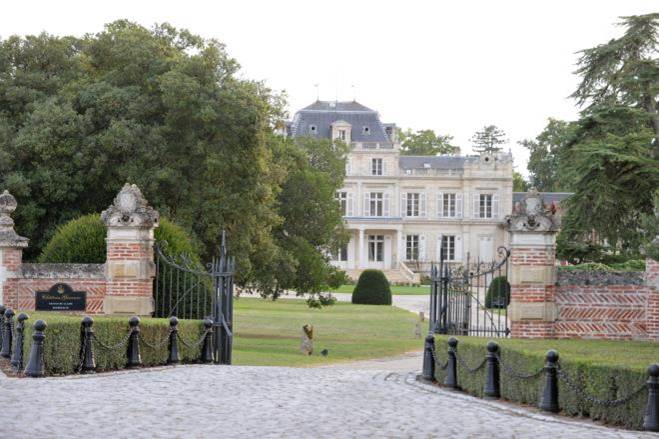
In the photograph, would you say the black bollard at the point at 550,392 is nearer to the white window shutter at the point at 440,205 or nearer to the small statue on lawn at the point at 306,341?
the small statue on lawn at the point at 306,341

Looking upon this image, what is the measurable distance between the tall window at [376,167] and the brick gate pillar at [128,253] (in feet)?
242

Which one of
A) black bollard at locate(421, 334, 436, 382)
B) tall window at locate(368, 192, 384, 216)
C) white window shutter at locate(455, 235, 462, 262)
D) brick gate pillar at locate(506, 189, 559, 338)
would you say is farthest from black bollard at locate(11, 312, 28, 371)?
white window shutter at locate(455, 235, 462, 262)

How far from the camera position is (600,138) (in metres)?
29.2

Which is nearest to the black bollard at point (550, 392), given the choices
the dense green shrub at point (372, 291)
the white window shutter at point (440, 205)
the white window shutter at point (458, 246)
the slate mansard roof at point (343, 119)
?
the dense green shrub at point (372, 291)

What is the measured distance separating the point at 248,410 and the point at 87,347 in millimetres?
4207

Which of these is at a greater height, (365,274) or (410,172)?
(410,172)

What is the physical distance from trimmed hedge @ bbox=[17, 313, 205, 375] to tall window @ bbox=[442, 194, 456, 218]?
7666 cm

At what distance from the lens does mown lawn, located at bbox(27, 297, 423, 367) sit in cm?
2508

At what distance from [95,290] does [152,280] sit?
90cm

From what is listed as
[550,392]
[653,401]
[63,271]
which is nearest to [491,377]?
[550,392]

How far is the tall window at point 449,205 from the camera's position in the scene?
307ft

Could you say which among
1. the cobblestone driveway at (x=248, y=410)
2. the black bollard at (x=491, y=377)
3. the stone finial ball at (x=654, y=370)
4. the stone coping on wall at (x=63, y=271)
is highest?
the stone coping on wall at (x=63, y=271)

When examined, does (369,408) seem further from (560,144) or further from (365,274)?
(365,274)

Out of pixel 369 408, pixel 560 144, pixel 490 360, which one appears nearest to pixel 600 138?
pixel 560 144
